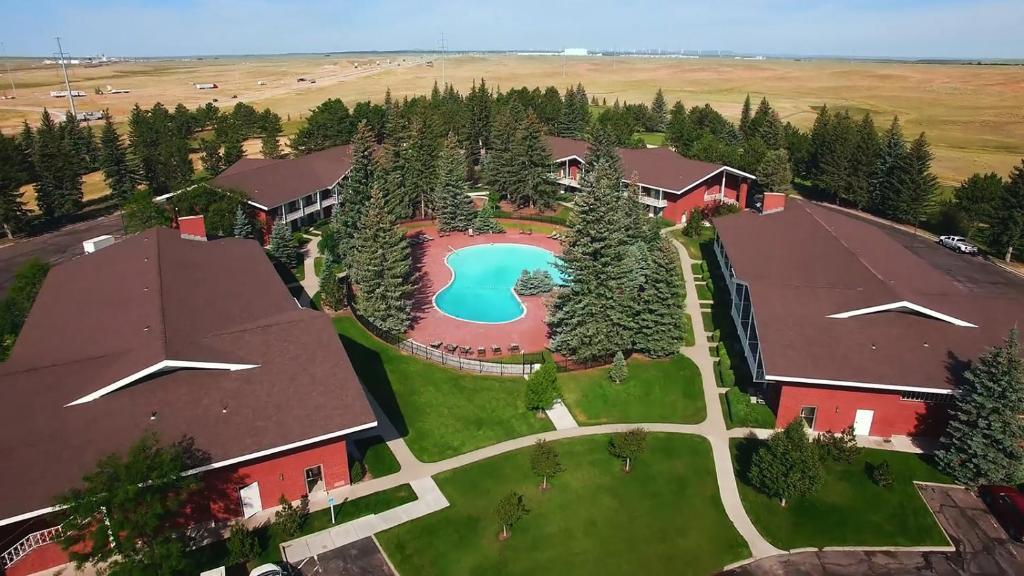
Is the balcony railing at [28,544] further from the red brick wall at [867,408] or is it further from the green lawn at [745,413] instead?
the red brick wall at [867,408]

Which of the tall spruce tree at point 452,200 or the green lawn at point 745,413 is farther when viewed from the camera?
the tall spruce tree at point 452,200

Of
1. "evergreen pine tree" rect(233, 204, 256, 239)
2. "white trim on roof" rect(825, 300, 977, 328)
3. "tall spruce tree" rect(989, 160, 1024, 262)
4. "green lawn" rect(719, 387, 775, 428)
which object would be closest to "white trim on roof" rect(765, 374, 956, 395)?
"green lawn" rect(719, 387, 775, 428)

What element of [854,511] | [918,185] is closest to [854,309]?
[854,511]

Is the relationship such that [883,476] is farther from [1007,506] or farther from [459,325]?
[459,325]

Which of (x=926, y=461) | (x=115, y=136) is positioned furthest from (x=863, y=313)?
(x=115, y=136)

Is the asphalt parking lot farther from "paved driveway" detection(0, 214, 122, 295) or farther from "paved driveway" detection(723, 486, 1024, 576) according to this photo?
"paved driveway" detection(0, 214, 122, 295)

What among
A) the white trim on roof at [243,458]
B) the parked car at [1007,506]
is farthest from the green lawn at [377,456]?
the parked car at [1007,506]

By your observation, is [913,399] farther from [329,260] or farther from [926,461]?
[329,260]
